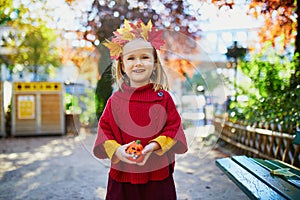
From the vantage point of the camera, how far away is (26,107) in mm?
7566

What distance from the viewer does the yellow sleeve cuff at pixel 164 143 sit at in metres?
1.42

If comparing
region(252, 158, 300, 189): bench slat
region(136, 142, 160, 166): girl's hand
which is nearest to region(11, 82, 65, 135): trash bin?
region(252, 158, 300, 189): bench slat

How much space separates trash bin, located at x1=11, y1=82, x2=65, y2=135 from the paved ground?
5.95 feet

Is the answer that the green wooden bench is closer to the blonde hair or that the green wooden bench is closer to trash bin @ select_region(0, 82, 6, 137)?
the blonde hair

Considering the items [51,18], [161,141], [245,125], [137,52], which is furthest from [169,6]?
[51,18]

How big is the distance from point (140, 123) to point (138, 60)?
30 cm

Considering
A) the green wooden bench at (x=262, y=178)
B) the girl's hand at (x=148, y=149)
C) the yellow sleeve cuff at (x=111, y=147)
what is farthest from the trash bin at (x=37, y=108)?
the girl's hand at (x=148, y=149)

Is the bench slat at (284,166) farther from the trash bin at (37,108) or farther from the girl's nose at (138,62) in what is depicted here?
the trash bin at (37,108)

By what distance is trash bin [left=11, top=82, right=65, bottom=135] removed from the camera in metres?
7.54

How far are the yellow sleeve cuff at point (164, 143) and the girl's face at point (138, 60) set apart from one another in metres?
0.29

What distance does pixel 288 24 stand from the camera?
4566 millimetres

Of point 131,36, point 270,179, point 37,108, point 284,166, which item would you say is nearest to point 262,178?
point 270,179

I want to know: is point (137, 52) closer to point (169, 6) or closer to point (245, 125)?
point (169, 6)

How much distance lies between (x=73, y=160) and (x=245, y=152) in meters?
2.62
